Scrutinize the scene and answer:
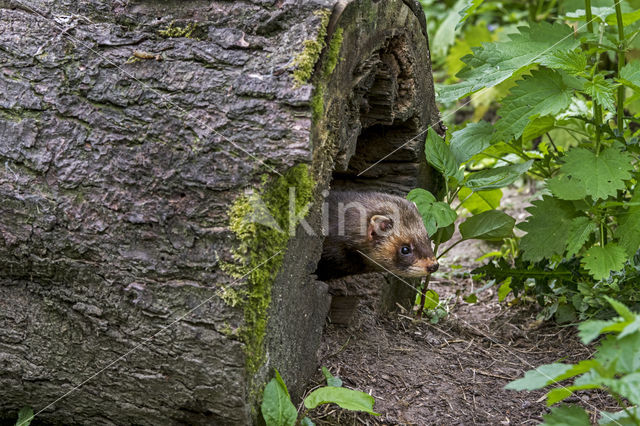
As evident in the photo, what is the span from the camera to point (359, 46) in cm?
332

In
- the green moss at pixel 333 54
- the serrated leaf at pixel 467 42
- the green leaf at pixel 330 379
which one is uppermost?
the serrated leaf at pixel 467 42

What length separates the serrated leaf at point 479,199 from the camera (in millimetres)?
4688

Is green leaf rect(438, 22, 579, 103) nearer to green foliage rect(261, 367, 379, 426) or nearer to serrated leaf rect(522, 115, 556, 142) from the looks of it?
serrated leaf rect(522, 115, 556, 142)

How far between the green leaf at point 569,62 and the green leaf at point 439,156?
2.65ft

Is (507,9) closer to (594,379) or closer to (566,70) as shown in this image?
(566,70)

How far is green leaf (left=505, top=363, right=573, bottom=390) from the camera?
2.36m

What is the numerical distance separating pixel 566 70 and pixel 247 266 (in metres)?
2.07

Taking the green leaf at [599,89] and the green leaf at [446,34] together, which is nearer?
the green leaf at [599,89]

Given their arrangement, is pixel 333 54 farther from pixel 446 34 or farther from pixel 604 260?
pixel 446 34

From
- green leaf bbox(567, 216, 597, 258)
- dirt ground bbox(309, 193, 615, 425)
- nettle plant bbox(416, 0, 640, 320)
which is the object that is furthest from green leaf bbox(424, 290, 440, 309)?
green leaf bbox(567, 216, 597, 258)

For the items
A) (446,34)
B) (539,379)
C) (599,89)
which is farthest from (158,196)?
(446,34)

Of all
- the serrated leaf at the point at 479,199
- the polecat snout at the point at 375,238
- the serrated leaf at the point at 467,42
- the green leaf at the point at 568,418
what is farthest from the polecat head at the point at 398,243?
the serrated leaf at the point at 467,42

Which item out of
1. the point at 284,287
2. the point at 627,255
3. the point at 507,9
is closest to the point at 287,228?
the point at 284,287

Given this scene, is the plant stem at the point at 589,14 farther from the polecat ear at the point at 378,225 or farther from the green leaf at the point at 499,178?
the polecat ear at the point at 378,225
